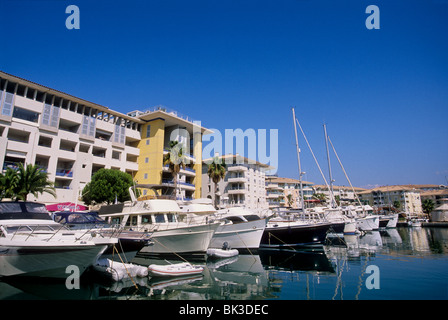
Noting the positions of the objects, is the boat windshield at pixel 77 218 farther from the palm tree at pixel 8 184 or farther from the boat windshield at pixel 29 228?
the palm tree at pixel 8 184

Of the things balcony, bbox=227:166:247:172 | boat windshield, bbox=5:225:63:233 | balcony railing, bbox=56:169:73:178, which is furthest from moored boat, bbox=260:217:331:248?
balcony, bbox=227:166:247:172

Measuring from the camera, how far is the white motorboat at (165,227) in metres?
16.0

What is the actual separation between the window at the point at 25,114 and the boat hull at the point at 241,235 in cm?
3032

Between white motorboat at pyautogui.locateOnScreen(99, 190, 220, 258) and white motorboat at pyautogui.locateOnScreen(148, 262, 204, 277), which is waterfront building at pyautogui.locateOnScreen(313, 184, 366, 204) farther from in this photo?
white motorboat at pyautogui.locateOnScreen(148, 262, 204, 277)

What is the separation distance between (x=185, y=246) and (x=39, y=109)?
30.1 metres

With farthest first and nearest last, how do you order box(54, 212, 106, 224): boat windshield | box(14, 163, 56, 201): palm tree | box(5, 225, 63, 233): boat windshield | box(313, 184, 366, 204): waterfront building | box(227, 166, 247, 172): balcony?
box(313, 184, 366, 204): waterfront building < box(227, 166, 247, 172): balcony < box(14, 163, 56, 201): palm tree < box(54, 212, 106, 224): boat windshield < box(5, 225, 63, 233): boat windshield

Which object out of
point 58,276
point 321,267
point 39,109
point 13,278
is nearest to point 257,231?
point 321,267

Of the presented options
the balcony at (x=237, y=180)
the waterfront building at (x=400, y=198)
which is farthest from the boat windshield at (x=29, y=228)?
the waterfront building at (x=400, y=198)

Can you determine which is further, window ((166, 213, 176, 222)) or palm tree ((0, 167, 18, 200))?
palm tree ((0, 167, 18, 200))

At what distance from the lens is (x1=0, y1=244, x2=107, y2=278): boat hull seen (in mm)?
9273

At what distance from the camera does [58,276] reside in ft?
32.6

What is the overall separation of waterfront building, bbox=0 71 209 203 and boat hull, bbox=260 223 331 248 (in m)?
10.1
